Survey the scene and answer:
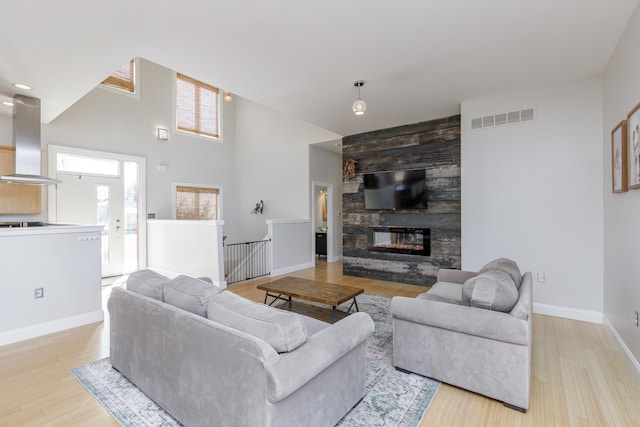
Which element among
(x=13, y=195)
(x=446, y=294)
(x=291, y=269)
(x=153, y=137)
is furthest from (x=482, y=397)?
(x=153, y=137)

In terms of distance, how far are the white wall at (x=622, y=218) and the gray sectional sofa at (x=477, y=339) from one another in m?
0.97

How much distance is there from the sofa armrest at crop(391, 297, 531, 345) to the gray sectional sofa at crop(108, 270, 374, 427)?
48 cm

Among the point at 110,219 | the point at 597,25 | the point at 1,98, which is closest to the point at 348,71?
the point at 597,25

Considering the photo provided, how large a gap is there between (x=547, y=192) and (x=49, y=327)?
19.3ft

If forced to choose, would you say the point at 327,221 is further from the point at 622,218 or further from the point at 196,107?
the point at 622,218

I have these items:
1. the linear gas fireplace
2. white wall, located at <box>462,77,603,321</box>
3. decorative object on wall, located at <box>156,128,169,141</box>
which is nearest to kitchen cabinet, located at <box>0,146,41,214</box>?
decorative object on wall, located at <box>156,128,169,141</box>

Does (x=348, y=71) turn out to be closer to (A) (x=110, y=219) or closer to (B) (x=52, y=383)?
(B) (x=52, y=383)

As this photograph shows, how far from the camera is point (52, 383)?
7.43ft

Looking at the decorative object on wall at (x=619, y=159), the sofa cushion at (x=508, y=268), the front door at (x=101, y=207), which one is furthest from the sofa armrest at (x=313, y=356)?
the front door at (x=101, y=207)

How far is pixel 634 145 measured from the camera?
2.32 metres

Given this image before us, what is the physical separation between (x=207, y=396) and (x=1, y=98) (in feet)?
16.0

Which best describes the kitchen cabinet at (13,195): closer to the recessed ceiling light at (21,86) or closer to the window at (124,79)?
the recessed ceiling light at (21,86)

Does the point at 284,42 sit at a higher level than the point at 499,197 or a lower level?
higher

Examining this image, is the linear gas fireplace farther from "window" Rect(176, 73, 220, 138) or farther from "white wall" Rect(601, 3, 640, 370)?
"window" Rect(176, 73, 220, 138)
